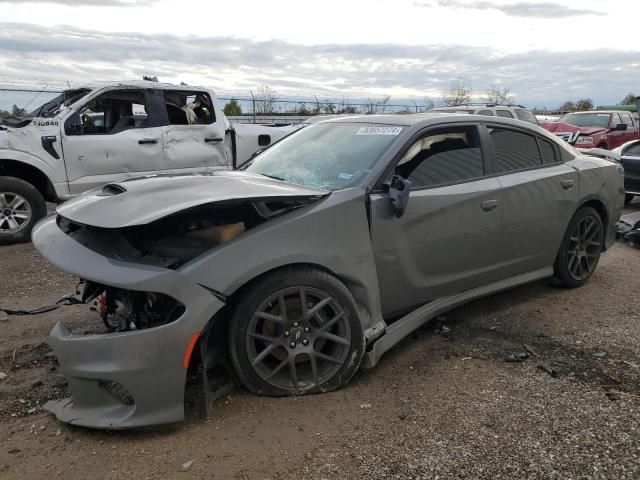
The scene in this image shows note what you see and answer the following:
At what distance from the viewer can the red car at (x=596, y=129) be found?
1398cm

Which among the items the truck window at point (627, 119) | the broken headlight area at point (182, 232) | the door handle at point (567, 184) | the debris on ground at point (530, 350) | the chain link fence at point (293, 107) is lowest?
the debris on ground at point (530, 350)

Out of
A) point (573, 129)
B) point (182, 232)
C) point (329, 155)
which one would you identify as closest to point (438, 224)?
point (329, 155)

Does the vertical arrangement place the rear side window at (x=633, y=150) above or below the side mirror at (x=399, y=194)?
below

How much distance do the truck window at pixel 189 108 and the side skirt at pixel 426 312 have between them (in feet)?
17.5

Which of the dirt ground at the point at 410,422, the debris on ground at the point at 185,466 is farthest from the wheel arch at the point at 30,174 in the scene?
the debris on ground at the point at 185,466

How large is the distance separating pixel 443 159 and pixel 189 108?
5149 mm

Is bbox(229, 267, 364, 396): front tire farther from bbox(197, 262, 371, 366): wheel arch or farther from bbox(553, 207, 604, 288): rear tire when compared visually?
bbox(553, 207, 604, 288): rear tire

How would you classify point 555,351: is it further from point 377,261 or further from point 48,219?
→ point 48,219

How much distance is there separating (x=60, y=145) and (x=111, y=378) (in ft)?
17.5

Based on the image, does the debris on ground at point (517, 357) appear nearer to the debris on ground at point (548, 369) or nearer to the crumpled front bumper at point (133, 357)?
the debris on ground at point (548, 369)

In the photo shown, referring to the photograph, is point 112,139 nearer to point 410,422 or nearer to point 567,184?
point 567,184

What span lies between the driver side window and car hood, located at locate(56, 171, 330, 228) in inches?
29.6

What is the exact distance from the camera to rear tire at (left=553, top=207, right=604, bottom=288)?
4710 millimetres

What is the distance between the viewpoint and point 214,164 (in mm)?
7977
